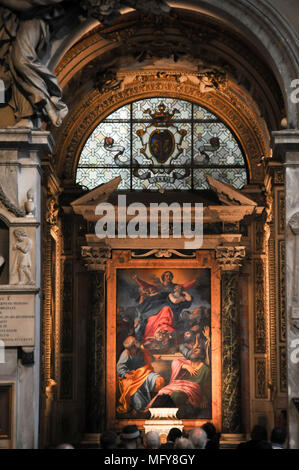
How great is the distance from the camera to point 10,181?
11.9m

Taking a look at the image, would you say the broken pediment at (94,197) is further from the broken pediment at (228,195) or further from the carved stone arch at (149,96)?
the broken pediment at (228,195)

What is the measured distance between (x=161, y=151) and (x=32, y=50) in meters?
7.05

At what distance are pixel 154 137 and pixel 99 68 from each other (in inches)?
92.0

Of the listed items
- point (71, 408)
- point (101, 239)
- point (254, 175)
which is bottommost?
point (71, 408)

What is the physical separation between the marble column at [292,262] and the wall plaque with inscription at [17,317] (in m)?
3.23

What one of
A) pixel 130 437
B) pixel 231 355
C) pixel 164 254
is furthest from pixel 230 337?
pixel 130 437

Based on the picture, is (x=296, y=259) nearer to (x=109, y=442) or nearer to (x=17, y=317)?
(x=17, y=317)

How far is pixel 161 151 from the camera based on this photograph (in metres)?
18.7

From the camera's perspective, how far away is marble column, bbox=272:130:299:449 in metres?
11.7

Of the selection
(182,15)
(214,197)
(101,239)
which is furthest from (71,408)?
(182,15)

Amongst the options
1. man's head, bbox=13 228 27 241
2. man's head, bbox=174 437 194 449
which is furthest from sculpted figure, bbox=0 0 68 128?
man's head, bbox=174 437 194 449

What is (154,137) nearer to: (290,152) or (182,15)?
(182,15)

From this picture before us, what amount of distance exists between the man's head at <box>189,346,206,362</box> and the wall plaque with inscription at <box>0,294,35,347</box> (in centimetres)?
672

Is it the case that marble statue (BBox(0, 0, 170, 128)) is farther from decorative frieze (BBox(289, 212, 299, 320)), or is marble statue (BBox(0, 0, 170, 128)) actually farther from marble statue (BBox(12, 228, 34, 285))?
decorative frieze (BBox(289, 212, 299, 320))
